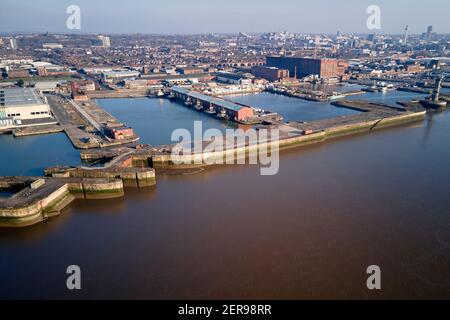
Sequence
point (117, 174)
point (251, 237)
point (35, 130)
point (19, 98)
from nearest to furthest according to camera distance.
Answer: point (251, 237) → point (117, 174) → point (35, 130) → point (19, 98)

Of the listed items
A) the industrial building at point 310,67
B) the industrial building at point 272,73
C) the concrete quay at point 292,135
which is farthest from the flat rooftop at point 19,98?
the industrial building at point 310,67

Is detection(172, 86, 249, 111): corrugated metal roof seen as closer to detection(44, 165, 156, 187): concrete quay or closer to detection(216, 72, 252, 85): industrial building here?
detection(216, 72, 252, 85): industrial building

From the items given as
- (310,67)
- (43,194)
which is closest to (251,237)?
(43,194)

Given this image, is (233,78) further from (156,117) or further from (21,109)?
(21,109)

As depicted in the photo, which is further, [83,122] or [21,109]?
[21,109]

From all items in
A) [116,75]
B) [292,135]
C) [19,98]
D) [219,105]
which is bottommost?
[292,135]

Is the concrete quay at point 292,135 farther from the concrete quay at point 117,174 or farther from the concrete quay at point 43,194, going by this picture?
the concrete quay at point 43,194
